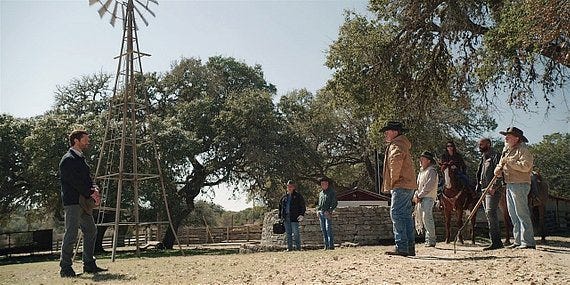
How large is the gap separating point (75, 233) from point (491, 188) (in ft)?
22.7

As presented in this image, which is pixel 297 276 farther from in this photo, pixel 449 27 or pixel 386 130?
pixel 449 27

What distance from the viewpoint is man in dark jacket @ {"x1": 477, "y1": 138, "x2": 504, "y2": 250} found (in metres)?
8.66

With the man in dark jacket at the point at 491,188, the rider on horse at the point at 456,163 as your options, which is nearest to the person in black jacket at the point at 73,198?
the man in dark jacket at the point at 491,188

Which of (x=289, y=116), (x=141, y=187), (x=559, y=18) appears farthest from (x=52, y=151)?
(x=559, y=18)

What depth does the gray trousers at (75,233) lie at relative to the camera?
22.8 feet

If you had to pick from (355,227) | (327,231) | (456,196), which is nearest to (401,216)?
(456,196)

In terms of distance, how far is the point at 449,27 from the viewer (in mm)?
13719

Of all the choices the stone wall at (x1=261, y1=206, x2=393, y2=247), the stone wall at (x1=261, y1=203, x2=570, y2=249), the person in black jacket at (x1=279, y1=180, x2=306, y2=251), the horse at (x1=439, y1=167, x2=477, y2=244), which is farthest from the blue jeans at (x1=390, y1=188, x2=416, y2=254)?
the stone wall at (x1=261, y1=206, x2=393, y2=247)

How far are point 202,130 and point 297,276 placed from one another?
25040 mm

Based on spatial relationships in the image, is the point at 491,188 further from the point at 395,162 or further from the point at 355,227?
the point at 355,227

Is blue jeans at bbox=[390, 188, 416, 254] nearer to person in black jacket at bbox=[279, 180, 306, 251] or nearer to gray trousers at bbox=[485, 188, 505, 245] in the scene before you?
gray trousers at bbox=[485, 188, 505, 245]

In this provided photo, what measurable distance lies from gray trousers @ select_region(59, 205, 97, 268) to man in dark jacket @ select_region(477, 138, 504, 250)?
6.61m

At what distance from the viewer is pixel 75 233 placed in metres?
6.91

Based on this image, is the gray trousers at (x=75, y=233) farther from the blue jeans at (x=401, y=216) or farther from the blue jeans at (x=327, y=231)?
the blue jeans at (x=327, y=231)
